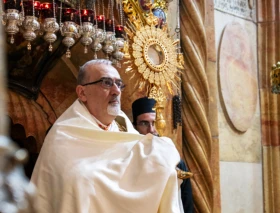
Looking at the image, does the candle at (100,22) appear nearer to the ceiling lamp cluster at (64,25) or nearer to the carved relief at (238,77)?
the ceiling lamp cluster at (64,25)

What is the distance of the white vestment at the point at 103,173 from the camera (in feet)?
9.96

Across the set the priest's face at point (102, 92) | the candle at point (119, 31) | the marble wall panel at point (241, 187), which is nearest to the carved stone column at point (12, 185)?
the priest's face at point (102, 92)

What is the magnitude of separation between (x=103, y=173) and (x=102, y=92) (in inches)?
28.1

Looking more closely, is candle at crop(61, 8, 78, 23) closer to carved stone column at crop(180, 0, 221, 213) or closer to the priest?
the priest

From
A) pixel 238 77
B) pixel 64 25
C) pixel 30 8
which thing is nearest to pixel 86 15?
pixel 64 25

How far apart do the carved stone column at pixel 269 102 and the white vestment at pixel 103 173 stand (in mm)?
4367

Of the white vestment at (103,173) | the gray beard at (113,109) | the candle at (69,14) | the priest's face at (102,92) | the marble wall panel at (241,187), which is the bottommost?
the marble wall panel at (241,187)

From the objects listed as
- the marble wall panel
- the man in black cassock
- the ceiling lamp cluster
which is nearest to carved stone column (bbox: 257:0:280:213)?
the marble wall panel

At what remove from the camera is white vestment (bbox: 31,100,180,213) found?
3.04 meters

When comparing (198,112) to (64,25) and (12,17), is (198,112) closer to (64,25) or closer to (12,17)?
(64,25)

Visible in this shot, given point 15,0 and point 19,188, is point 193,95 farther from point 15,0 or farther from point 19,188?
point 19,188

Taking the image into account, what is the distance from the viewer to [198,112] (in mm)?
5949

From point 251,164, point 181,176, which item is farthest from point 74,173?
point 251,164

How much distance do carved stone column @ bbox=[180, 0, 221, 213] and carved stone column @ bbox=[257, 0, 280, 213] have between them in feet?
4.88
